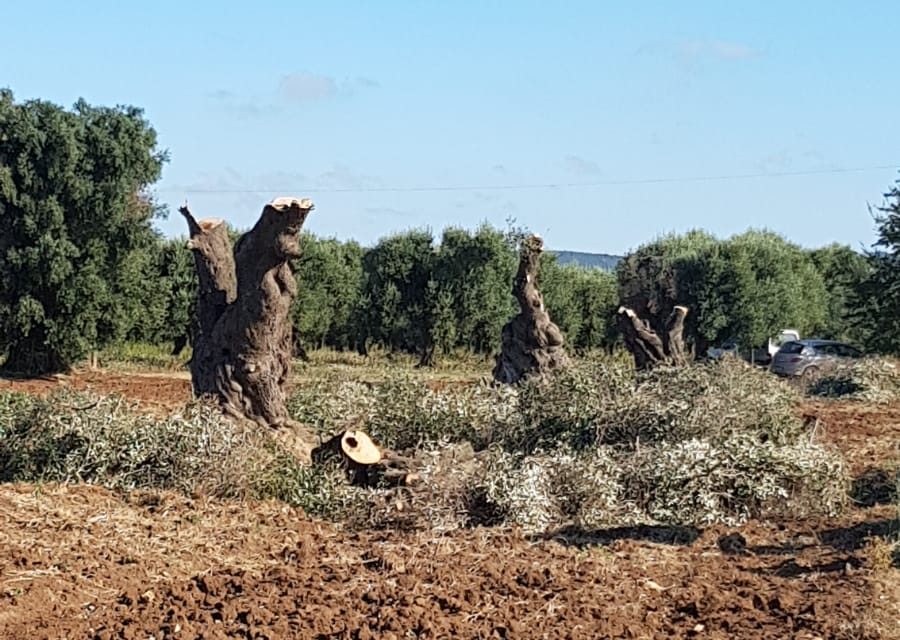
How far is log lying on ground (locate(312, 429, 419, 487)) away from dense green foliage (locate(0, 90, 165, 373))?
59.5ft

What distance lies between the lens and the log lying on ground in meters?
10.7

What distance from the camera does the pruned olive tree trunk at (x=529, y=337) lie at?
55.0 ft

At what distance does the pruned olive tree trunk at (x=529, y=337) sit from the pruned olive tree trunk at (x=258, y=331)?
16.3 feet

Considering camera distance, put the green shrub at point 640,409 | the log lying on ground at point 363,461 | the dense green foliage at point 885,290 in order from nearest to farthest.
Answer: the log lying on ground at point 363,461
the green shrub at point 640,409
the dense green foliage at point 885,290

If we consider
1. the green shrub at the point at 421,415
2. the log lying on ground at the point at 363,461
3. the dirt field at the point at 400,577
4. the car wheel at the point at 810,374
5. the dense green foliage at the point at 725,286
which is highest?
the dense green foliage at the point at 725,286

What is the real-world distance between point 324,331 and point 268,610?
28469 millimetres

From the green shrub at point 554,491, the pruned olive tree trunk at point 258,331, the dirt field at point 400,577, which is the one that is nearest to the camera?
the dirt field at point 400,577

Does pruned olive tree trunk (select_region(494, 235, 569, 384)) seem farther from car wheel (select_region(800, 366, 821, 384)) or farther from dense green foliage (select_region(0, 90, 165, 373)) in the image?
dense green foliage (select_region(0, 90, 165, 373))

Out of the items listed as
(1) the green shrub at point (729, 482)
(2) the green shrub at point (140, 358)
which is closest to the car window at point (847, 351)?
(2) the green shrub at point (140, 358)

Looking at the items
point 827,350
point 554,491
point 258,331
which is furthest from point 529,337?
point 827,350

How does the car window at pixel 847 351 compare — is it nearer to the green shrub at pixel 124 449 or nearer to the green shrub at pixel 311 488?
the green shrub at pixel 311 488

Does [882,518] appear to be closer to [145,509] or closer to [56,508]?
[145,509]

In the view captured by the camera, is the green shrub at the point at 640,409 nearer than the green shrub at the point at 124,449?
No

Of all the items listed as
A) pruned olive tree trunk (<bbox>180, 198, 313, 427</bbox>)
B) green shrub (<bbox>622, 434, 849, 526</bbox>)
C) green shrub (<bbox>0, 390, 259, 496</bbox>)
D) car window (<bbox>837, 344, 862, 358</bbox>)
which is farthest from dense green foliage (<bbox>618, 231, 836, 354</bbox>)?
green shrub (<bbox>0, 390, 259, 496</bbox>)
